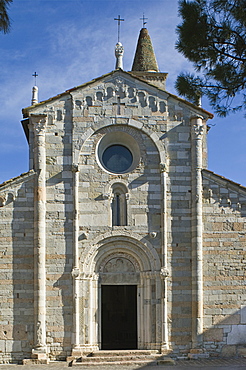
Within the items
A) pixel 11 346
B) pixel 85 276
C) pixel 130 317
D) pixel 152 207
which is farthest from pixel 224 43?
pixel 130 317

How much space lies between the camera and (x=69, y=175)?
18328mm

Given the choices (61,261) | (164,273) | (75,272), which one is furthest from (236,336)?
(61,261)

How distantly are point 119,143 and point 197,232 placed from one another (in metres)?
3.68

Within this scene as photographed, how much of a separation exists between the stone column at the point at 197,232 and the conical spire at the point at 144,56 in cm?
981

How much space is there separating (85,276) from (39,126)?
185 inches

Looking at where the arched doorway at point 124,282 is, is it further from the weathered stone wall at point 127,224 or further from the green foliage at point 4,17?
the green foliage at point 4,17

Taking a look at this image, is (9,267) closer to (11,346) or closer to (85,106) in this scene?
(11,346)

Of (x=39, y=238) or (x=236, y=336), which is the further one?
(x=236, y=336)

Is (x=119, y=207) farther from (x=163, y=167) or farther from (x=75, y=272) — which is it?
(x=75, y=272)

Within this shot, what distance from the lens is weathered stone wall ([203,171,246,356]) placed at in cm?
1788

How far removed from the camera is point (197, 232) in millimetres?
18125

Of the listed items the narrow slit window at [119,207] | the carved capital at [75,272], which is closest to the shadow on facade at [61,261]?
the carved capital at [75,272]

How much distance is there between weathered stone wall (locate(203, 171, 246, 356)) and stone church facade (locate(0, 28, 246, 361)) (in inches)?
1.2

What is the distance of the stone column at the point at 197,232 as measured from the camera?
17719 millimetres
